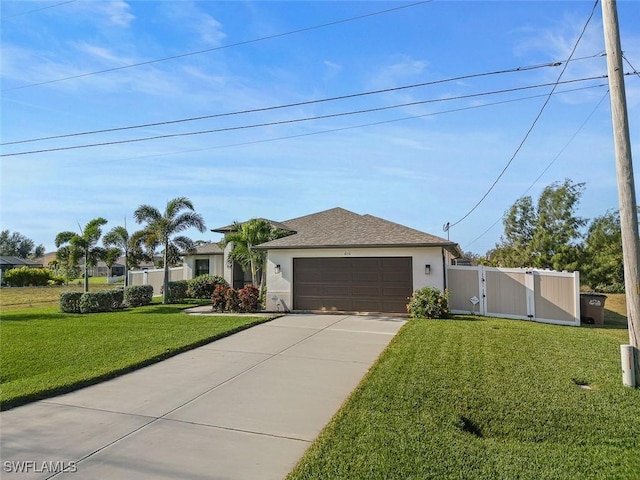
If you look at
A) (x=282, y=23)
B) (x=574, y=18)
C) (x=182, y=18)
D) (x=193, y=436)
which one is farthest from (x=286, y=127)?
(x=193, y=436)

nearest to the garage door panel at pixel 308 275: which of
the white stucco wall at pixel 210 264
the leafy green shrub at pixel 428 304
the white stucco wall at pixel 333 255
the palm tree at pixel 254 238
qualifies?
the white stucco wall at pixel 333 255

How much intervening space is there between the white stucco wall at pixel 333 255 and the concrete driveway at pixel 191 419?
639 cm

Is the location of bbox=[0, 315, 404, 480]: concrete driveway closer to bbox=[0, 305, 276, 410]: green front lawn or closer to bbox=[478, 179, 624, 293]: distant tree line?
bbox=[0, 305, 276, 410]: green front lawn

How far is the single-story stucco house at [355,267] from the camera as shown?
13.7 metres

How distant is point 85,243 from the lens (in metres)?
17.3

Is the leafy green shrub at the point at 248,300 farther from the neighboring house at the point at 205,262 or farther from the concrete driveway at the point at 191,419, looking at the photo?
the neighboring house at the point at 205,262

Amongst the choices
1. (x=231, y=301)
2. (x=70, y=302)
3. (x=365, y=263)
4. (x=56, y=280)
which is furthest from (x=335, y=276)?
(x=56, y=280)

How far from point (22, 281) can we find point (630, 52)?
52563mm

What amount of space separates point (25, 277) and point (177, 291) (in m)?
33.7

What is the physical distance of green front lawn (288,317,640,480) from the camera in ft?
11.7

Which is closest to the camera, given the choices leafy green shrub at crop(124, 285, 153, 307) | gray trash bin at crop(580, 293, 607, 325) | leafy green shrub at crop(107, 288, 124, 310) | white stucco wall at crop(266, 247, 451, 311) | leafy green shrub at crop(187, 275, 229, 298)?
gray trash bin at crop(580, 293, 607, 325)

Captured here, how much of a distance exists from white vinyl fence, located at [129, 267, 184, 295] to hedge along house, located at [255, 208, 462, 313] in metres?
12.0

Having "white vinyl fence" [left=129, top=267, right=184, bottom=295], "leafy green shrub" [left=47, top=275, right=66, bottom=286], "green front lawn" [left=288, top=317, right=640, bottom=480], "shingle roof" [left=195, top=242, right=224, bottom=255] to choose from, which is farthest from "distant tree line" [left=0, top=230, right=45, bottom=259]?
"green front lawn" [left=288, top=317, right=640, bottom=480]

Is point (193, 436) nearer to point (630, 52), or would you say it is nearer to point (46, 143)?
point (630, 52)
